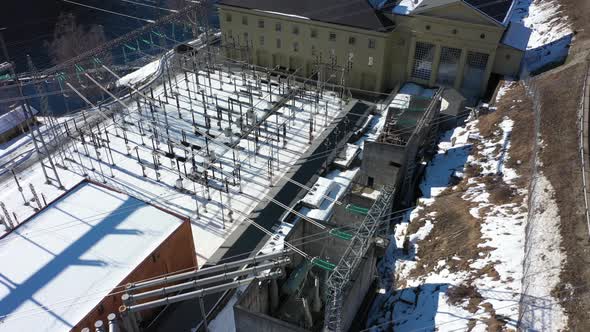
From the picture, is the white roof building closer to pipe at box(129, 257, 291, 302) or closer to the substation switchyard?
the substation switchyard

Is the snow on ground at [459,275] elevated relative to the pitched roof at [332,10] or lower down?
lower down

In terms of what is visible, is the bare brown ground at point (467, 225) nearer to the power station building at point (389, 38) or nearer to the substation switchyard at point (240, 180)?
the substation switchyard at point (240, 180)

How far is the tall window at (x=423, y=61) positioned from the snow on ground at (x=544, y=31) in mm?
8012

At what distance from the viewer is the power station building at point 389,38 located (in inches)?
1347

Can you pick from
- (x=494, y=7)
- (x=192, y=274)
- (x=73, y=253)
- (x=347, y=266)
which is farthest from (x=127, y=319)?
(x=494, y=7)

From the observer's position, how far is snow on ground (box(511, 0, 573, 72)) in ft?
118

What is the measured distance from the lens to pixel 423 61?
37094 millimetres

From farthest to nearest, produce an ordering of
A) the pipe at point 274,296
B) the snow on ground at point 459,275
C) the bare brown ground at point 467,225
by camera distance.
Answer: the pipe at point 274,296
the bare brown ground at point 467,225
the snow on ground at point 459,275

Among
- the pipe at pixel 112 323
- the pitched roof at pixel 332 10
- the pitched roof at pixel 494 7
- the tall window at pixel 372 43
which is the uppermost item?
Result: the pitched roof at pixel 494 7

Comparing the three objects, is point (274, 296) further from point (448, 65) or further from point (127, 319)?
point (448, 65)

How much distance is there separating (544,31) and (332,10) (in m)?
22.2

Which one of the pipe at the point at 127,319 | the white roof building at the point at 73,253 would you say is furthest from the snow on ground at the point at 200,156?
the pipe at the point at 127,319

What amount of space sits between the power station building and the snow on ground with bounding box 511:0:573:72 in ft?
8.09

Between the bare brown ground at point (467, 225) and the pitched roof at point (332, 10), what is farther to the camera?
the pitched roof at point (332, 10)
